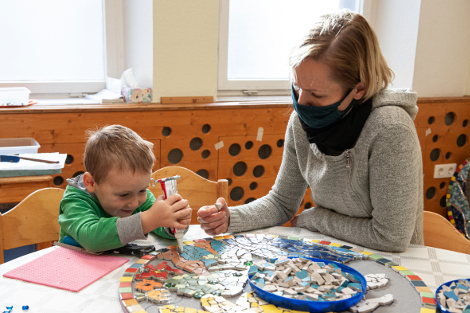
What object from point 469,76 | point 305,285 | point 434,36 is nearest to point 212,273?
point 305,285

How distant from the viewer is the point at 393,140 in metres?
1.11

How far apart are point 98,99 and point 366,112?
1.49 meters

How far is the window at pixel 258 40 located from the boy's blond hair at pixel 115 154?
1.46 metres

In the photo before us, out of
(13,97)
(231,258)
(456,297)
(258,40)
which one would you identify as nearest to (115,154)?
(231,258)

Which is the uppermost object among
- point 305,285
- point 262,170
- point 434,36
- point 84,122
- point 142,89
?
point 434,36

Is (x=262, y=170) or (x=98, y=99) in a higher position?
(x=98, y=99)

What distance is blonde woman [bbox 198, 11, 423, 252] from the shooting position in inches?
43.4

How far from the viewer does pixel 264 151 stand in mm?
2525

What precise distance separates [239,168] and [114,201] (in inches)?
55.5

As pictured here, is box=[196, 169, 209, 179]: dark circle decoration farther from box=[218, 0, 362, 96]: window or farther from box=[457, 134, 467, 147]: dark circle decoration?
box=[457, 134, 467, 147]: dark circle decoration

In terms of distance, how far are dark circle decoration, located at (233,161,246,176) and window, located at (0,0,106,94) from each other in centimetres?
83

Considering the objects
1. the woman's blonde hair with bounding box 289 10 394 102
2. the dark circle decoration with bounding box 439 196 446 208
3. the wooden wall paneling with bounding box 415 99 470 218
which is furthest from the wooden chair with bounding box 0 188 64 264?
the dark circle decoration with bounding box 439 196 446 208

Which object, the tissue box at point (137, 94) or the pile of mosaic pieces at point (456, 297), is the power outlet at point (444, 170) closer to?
the tissue box at point (137, 94)

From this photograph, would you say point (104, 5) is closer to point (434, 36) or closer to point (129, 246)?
point (129, 246)
